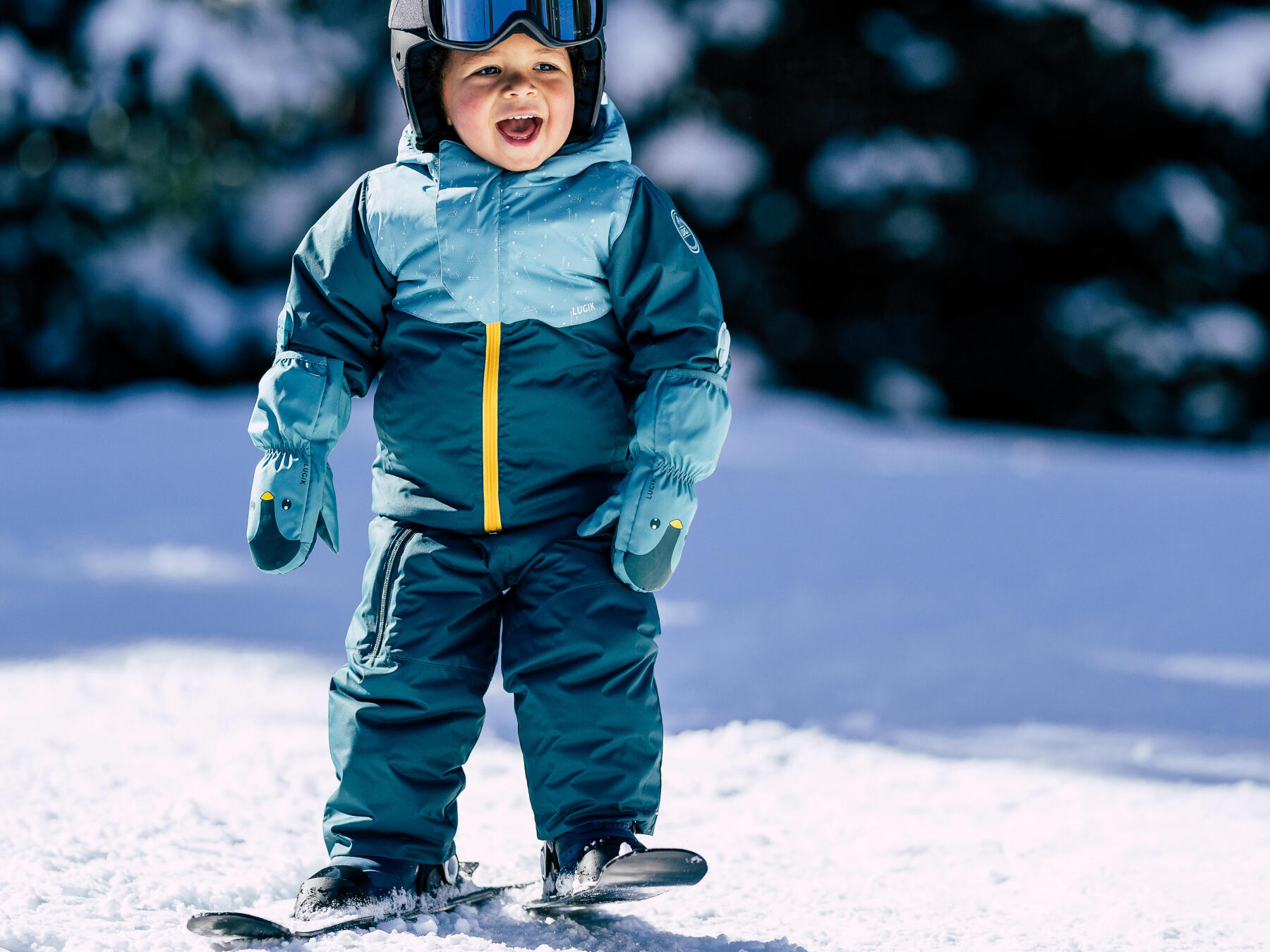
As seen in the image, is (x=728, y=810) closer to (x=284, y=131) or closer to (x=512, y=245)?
(x=512, y=245)

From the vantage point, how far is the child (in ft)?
6.21

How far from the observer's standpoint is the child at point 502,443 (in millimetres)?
1894

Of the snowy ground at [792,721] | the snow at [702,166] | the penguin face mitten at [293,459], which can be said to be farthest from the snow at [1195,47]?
the penguin face mitten at [293,459]

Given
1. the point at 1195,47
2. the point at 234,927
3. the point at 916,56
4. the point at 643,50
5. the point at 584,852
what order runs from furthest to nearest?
the point at 916,56 → the point at 1195,47 → the point at 643,50 → the point at 584,852 → the point at 234,927

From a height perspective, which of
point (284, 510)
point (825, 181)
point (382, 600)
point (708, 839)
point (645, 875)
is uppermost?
point (825, 181)

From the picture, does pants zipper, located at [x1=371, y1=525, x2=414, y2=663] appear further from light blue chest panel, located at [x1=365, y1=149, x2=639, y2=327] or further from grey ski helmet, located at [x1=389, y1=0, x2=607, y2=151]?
grey ski helmet, located at [x1=389, y1=0, x2=607, y2=151]

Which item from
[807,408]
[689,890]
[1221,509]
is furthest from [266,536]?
[807,408]

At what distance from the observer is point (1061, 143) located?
9.27m

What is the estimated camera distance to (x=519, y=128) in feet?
6.30

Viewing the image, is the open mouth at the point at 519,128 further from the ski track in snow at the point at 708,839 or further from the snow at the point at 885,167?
the snow at the point at 885,167

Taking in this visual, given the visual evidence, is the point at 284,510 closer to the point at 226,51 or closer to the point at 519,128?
the point at 519,128

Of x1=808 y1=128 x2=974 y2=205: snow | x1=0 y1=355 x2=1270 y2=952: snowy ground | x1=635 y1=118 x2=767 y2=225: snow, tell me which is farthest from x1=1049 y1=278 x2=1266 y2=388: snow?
x1=0 y1=355 x2=1270 y2=952: snowy ground

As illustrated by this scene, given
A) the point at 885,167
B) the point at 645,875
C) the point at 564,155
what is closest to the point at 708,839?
the point at 645,875

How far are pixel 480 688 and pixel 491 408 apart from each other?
1.24ft
